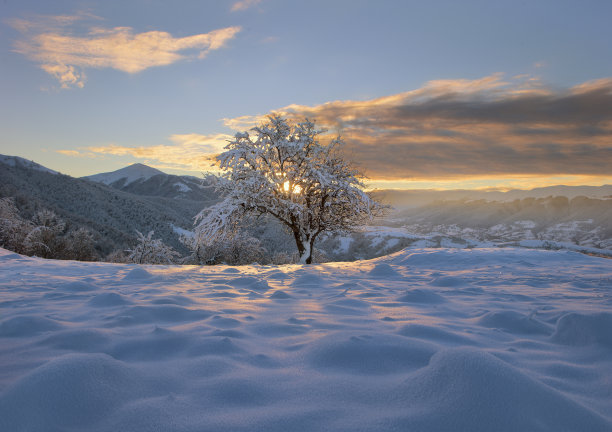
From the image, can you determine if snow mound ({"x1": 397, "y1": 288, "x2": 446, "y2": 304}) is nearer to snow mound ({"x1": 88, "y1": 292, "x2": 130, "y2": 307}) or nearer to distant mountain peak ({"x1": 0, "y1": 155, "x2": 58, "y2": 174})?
snow mound ({"x1": 88, "y1": 292, "x2": 130, "y2": 307})

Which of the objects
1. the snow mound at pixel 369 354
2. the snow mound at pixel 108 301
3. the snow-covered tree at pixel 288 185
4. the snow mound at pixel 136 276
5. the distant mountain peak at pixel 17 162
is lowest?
the snow mound at pixel 136 276

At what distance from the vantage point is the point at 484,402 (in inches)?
67.9

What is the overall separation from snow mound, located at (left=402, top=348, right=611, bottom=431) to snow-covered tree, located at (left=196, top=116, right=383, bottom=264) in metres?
11.5

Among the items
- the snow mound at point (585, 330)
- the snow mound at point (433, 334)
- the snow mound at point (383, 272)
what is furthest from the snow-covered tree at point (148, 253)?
the snow mound at point (585, 330)

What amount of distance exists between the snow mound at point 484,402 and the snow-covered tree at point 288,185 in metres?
11.5

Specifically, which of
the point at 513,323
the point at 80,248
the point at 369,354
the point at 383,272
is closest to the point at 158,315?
the point at 369,354

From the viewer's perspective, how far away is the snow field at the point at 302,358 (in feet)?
5.54

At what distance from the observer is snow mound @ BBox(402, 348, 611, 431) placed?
1615mm

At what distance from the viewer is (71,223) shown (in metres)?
45.9

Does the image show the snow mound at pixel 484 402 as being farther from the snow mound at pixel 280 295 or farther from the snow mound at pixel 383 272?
the snow mound at pixel 383 272

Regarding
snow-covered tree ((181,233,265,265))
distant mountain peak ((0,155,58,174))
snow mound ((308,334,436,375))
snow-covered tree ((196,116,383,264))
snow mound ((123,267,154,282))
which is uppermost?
distant mountain peak ((0,155,58,174))

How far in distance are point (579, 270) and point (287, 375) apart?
7727mm

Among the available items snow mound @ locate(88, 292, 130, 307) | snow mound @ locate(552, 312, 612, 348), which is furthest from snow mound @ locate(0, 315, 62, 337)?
snow mound @ locate(552, 312, 612, 348)

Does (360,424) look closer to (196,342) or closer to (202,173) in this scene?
(196,342)
